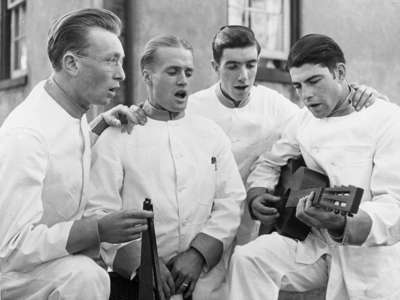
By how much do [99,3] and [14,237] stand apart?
4.59 metres

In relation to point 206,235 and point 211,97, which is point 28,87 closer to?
point 211,97

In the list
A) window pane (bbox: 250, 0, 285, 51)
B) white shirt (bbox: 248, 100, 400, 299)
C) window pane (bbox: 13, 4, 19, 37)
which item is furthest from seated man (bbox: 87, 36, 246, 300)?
window pane (bbox: 13, 4, 19, 37)

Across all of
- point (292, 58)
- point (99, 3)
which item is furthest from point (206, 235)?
point (99, 3)

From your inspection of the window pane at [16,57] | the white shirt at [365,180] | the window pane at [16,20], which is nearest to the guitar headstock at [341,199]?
the white shirt at [365,180]

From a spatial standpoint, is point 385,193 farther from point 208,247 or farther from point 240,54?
point 240,54

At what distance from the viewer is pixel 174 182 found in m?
4.09

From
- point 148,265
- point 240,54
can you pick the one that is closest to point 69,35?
point 148,265

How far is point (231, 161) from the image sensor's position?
4.32 m

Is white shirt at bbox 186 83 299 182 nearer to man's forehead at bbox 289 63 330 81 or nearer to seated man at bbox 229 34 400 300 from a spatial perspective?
seated man at bbox 229 34 400 300

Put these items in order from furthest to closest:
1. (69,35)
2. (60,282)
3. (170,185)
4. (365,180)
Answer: (170,185) < (365,180) < (69,35) < (60,282)

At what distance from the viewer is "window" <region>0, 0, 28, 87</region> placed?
10.2 m

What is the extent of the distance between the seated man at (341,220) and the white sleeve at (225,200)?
124 millimetres

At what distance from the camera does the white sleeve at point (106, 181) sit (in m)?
3.94

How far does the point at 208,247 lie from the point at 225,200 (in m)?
0.32
